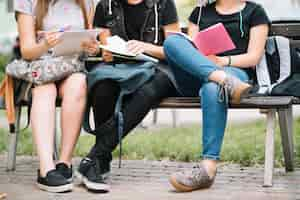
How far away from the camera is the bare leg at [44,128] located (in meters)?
4.83

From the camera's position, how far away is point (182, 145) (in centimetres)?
641

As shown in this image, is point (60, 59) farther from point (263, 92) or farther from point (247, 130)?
point (247, 130)

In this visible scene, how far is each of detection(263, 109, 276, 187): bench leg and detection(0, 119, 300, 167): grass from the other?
80cm

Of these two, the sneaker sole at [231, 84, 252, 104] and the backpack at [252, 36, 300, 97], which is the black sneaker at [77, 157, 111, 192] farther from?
the backpack at [252, 36, 300, 97]

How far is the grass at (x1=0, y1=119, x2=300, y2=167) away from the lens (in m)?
5.91

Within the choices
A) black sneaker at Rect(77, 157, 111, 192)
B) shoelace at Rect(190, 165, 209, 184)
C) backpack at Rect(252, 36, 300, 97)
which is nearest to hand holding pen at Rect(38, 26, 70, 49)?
black sneaker at Rect(77, 157, 111, 192)

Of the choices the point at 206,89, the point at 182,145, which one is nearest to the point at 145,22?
the point at 206,89

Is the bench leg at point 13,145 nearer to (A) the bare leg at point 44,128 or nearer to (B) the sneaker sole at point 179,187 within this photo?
(A) the bare leg at point 44,128

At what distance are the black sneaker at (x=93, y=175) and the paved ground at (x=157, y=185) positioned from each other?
5 centimetres

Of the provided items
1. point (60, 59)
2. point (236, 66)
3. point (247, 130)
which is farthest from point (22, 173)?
point (247, 130)

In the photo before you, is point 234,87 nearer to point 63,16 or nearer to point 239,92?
point 239,92

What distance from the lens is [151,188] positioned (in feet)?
16.0

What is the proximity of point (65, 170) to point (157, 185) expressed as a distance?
0.57m

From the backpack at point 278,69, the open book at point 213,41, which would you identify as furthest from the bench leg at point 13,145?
the backpack at point 278,69
